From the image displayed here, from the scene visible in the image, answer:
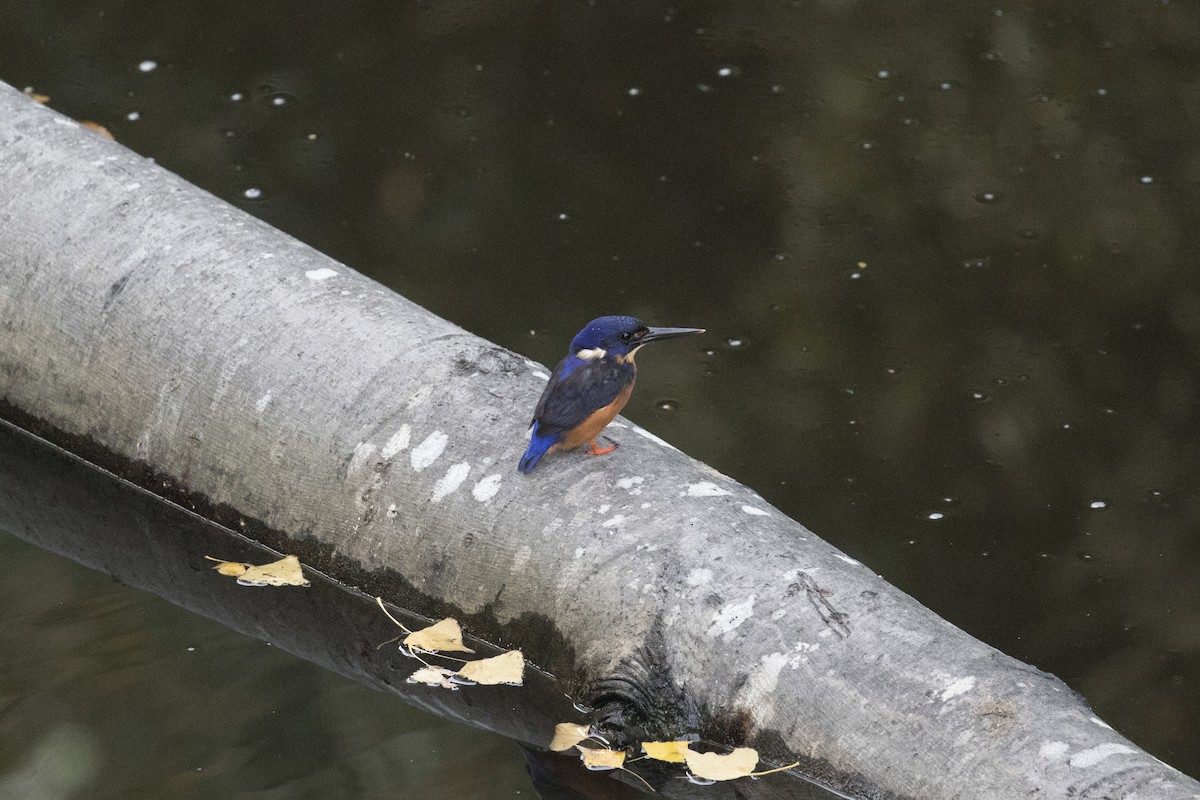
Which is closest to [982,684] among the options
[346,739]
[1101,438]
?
[346,739]

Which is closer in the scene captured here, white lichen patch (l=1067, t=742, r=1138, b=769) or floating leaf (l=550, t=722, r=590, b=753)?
white lichen patch (l=1067, t=742, r=1138, b=769)

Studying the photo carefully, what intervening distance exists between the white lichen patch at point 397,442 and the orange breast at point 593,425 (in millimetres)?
316

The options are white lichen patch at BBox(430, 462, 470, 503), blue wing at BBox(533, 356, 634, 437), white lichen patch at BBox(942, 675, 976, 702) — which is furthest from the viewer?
white lichen patch at BBox(430, 462, 470, 503)

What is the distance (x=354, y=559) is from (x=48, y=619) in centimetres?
65

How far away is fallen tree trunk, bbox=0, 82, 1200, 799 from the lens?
242cm

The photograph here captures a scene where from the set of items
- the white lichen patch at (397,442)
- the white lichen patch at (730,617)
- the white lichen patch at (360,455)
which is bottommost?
the white lichen patch at (730,617)

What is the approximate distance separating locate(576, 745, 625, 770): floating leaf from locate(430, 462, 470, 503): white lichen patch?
1.82ft

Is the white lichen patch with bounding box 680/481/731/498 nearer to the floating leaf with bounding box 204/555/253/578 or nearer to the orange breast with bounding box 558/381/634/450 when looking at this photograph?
the orange breast with bounding box 558/381/634/450

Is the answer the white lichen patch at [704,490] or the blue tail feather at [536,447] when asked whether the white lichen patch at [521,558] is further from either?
the white lichen patch at [704,490]

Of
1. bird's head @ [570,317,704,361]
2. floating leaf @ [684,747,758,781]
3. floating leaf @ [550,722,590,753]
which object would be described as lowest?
floating leaf @ [550,722,590,753]

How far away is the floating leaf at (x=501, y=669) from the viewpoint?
2.83 m

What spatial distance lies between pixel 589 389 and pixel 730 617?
0.53 meters

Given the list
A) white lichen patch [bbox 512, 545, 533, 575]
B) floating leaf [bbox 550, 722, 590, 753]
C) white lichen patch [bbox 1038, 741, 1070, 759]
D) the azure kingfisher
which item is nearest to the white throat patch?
the azure kingfisher

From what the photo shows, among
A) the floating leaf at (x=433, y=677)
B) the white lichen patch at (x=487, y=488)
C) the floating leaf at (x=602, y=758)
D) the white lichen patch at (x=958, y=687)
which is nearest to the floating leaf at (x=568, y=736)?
the floating leaf at (x=602, y=758)
